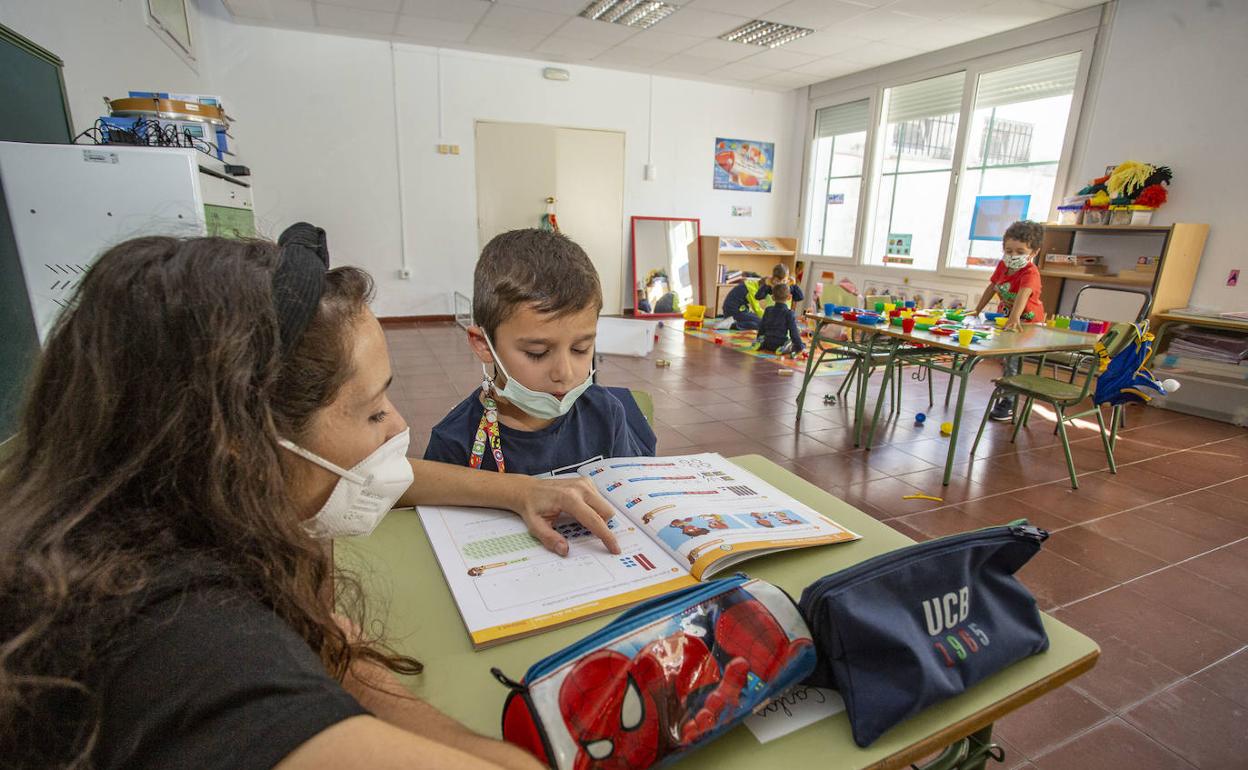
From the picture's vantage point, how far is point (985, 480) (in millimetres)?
2928

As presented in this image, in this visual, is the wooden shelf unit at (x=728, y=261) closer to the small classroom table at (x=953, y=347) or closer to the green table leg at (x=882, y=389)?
the small classroom table at (x=953, y=347)

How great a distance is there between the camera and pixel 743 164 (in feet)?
26.2

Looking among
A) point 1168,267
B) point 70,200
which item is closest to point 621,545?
point 70,200

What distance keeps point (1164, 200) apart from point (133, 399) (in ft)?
20.0

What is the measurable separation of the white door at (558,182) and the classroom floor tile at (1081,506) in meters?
2.47

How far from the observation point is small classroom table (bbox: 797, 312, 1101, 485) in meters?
2.79

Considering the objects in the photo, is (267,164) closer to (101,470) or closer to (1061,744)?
(101,470)

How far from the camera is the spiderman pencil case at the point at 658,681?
47 centimetres

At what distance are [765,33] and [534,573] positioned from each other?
634 cm

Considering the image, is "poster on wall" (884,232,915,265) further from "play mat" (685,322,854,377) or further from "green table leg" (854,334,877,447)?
"green table leg" (854,334,877,447)

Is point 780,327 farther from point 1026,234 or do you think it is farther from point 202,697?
point 202,697

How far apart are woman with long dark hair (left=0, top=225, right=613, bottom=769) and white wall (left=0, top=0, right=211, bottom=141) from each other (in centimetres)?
252

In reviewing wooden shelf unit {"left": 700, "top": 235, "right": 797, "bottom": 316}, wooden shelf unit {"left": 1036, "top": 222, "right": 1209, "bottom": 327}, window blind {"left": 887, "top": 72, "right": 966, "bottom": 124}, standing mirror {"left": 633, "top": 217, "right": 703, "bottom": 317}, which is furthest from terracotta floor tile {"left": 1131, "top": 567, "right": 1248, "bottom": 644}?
wooden shelf unit {"left": 700, "top": 235, "right": 797, "bottom": 316}

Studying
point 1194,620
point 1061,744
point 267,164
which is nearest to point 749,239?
point 267,164
